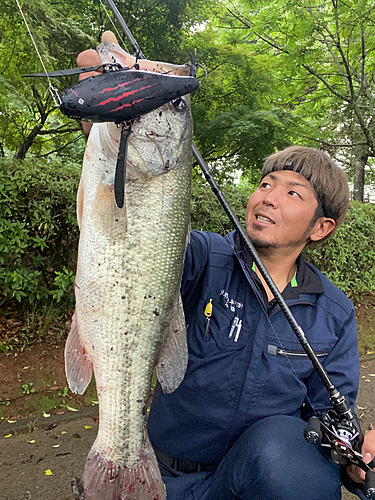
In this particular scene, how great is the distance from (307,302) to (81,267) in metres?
1.31

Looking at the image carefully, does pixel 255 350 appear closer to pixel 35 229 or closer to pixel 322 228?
pixel 322 228

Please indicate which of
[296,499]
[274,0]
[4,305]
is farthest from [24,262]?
[274,0]

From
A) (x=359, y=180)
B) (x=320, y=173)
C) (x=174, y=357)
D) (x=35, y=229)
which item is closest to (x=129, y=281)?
(x=174, y=357)

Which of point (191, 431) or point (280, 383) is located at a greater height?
point (280, 383)

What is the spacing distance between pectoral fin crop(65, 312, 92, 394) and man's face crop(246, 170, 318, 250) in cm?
107

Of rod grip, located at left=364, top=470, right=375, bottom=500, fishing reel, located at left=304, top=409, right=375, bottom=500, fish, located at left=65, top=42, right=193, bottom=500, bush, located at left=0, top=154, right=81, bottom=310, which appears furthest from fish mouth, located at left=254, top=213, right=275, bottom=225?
bush, located at left=0, top=154, right=81, bottom=310

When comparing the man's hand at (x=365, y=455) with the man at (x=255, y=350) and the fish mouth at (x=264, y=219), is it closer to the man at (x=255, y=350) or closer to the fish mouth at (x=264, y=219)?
the man at (x=255, y=350)

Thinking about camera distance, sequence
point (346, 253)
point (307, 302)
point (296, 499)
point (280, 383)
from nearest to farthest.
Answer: point (296, 499), point (280, 383), point (307, 302), point (346, 253)

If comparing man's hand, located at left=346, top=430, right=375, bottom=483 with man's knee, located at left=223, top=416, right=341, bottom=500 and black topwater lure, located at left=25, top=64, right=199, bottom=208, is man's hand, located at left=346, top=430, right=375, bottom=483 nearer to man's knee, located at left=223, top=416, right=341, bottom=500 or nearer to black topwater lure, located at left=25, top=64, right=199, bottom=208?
man's knee, located at left=223, top=416, right=341, bottom=500

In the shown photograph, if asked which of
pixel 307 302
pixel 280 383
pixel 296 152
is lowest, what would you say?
pixel 280 383

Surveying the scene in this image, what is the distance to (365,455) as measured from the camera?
5.91 feet

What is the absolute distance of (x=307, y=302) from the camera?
2215mm

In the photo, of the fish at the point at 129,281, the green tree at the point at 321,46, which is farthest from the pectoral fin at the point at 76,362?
the green tree at the point at 321,46

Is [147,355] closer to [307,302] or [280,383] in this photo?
[280,383]
